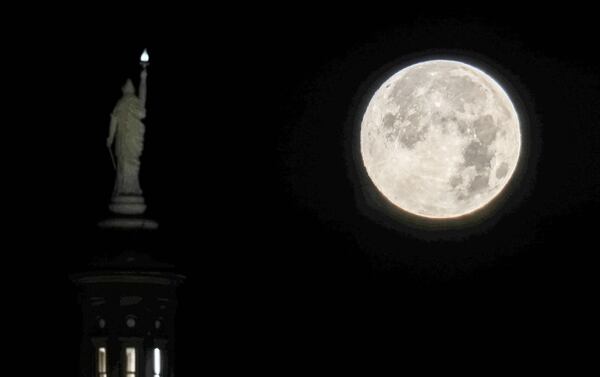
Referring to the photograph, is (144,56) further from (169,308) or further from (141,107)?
(169,308)

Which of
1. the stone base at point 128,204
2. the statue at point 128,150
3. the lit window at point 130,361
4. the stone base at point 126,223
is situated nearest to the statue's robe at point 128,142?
the statue at point 128,150

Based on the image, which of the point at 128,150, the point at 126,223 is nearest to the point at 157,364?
the point at 126,223

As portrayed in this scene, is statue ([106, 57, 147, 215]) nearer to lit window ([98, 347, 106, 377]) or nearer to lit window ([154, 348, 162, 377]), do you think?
lit window ([98, 347, 106, 377])

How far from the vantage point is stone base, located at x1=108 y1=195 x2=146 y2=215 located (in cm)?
5725

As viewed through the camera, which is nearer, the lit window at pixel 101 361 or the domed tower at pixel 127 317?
the domed tower at pixel 127 317

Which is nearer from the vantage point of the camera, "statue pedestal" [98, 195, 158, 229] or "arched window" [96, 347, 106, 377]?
"arched window" [96, 347, 106, 377]

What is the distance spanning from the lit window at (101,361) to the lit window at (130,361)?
0.61 metres

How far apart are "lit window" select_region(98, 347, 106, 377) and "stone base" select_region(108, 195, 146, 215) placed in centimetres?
368

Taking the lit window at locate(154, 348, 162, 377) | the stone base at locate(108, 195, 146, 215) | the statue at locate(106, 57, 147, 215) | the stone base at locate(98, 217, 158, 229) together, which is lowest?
the lit window at locate(154, 348, 162, 377)

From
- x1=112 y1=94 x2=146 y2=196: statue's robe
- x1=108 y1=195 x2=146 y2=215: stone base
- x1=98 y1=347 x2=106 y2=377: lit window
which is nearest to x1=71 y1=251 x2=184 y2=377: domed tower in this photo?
x1=98 y1=347 x2=106 y2=377: lit window

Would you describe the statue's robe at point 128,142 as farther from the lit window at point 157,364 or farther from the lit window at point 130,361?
the lit window at point 157,364

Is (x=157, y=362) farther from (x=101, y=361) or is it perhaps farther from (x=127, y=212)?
(x=127, y=212)

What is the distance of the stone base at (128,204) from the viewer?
5725cm

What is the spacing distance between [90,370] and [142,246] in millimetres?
3559
